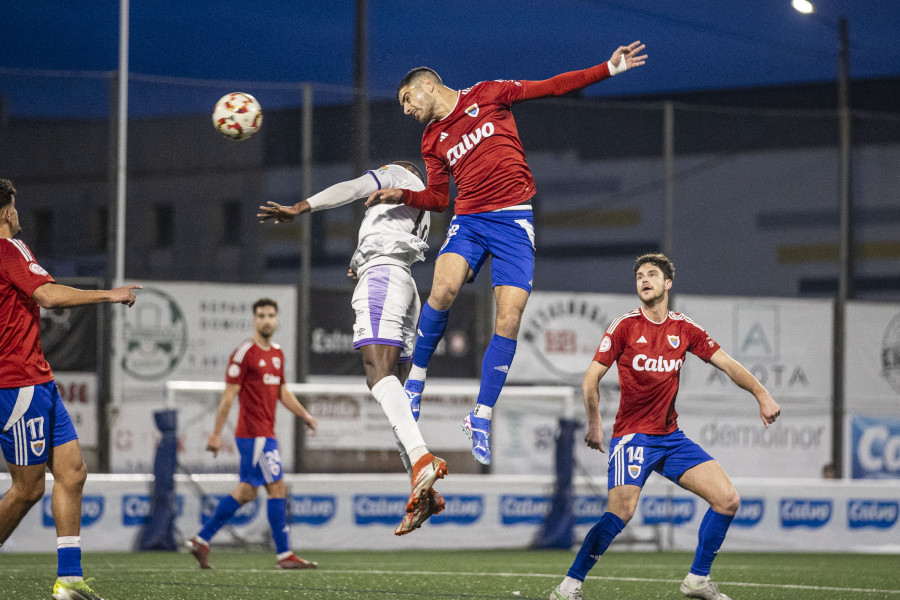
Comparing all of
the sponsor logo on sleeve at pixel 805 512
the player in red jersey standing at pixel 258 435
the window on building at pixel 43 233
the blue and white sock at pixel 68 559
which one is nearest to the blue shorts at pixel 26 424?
the blue and white sock at pixel 68 559

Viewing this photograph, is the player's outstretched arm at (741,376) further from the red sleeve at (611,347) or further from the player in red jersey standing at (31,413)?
the player in red jersey standing at (31,413)

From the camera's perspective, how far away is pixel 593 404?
25.1 feet

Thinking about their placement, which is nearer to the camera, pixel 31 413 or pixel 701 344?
pixel 31 413

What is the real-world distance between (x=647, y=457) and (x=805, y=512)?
10.4m

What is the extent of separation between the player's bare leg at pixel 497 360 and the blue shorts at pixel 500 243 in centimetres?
8

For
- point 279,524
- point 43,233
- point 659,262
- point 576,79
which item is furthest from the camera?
point 43,233

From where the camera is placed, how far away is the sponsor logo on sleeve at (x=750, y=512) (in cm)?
1672

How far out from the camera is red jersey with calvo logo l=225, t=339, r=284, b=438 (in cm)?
1116

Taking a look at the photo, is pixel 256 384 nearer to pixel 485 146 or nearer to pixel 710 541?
→ pixel 485 146

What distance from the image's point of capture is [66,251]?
55.6 feet

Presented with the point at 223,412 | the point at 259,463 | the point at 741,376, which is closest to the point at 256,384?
the point at 223,412

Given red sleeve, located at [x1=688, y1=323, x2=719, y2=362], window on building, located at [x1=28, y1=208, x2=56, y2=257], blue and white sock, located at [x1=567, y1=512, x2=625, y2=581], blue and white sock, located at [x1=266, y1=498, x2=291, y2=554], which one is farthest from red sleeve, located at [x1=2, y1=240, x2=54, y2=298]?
window on building, located at [x1=28, y1=208, x2=56, y2=257]

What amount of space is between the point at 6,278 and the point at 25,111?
450 inches

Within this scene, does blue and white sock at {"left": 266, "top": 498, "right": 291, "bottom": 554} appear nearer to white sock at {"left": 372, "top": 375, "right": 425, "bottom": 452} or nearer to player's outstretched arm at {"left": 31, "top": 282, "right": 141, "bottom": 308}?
white sock at {"left": 372, "top": 375, "right": 425, "bottom": 452}
